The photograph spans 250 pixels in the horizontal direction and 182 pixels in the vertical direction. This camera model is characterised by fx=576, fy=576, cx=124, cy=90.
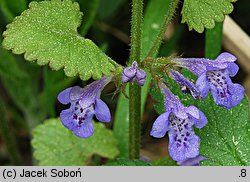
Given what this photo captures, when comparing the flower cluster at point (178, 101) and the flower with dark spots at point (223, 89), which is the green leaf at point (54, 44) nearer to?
the flower cluster at point (178, 101)

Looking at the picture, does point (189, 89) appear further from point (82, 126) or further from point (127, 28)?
point (127, 28)

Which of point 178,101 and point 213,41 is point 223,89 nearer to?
point 178,101

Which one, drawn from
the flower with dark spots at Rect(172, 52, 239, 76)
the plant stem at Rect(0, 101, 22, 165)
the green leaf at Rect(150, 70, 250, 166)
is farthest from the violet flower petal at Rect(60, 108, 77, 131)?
the plant stem at Rect(0, 101, 22, 165)

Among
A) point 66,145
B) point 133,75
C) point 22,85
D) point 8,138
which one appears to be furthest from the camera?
point 22,85

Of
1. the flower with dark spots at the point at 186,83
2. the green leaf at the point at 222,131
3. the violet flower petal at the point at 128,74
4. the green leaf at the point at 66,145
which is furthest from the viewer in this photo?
the green leaf at the point at 66,145

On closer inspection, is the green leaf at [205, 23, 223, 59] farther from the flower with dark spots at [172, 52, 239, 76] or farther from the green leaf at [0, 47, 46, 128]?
the green leaf at [0, 47, 46, 128]

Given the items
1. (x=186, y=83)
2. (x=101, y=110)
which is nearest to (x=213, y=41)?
(x=186, y=83)

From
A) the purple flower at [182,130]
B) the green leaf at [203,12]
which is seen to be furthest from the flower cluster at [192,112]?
the green leaf at [203,12]
